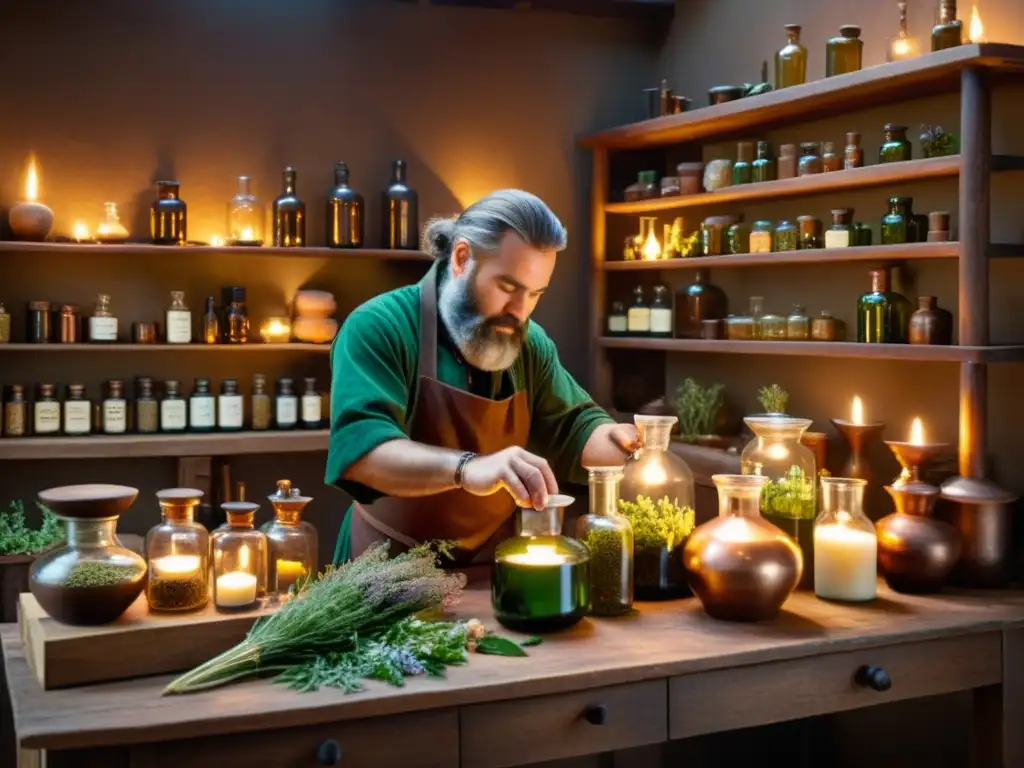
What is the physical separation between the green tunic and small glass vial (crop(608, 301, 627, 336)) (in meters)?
1.94

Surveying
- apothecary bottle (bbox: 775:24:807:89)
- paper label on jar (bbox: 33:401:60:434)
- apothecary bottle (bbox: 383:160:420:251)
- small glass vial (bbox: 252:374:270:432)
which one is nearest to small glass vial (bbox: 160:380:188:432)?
small glass vial (bbox: 252:374:270:432)

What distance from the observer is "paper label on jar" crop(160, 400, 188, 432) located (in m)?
4.33

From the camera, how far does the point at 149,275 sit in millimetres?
4469

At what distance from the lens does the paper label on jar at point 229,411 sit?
4.39 meters

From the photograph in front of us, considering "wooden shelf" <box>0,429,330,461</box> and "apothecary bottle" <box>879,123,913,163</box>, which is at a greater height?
"apothecary bottle" <box>879,123,913,163</box>

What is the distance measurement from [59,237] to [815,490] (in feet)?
10.3

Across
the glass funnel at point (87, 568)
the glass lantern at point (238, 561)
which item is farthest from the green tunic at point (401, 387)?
the glass funnel at point (87, 568)

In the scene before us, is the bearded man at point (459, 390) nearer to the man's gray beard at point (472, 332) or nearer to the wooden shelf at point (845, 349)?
the man's gray beard at point (472, 332)

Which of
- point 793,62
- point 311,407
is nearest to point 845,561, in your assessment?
→ point 793,62

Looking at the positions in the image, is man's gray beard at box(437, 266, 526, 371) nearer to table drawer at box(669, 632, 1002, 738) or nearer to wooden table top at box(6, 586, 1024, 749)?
wooden table top at box(6, 586, 1024, 749)

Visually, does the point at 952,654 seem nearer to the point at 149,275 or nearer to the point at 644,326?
the point at 644,326

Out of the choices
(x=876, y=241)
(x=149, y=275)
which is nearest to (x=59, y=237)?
(x=149, y=275)

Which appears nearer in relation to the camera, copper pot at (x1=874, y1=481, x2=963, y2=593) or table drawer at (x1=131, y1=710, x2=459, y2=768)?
table drawer at (x1=131, y1=710, x2=459, y2=768)

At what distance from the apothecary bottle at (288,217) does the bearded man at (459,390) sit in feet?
6.68
